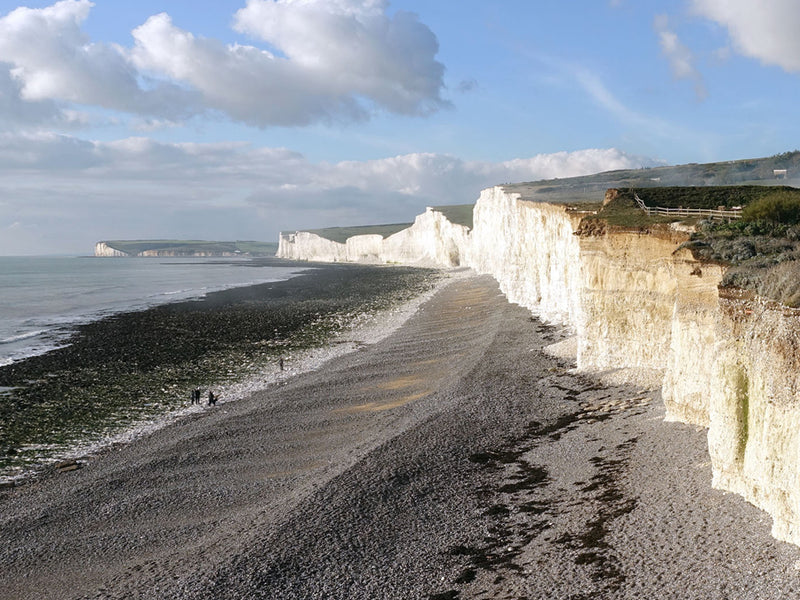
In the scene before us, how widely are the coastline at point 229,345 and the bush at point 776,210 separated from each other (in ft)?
68.3

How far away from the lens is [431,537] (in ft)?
41.3

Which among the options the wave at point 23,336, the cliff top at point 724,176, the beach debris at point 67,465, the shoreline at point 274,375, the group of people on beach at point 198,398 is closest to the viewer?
the beach debris at point 67,465

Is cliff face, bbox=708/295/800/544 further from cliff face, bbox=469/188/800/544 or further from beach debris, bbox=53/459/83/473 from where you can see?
beach debris, bbox=53/459/83/473

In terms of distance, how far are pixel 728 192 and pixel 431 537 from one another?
30.4 meters

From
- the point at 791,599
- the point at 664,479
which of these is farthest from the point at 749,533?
the point at 664,479

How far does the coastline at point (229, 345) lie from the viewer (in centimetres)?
2044

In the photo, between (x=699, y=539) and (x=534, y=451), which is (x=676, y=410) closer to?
(x=534, y=451)

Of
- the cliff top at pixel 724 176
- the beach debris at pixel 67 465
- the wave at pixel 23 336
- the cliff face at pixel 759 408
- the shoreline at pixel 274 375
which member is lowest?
the beach debris at pixel 67 465

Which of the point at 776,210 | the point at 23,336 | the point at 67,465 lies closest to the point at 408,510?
the point at 67,465

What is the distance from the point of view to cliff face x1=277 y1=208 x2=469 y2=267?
12300 cm

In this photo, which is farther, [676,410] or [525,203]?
[525,203]

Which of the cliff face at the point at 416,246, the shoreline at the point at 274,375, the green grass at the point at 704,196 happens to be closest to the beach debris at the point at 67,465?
the shoreline at the point at 274,375

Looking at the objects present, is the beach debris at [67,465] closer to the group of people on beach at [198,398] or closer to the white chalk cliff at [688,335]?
the group of people on beach at [198,398]

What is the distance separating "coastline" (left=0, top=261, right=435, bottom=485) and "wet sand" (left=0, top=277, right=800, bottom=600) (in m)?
1.61
